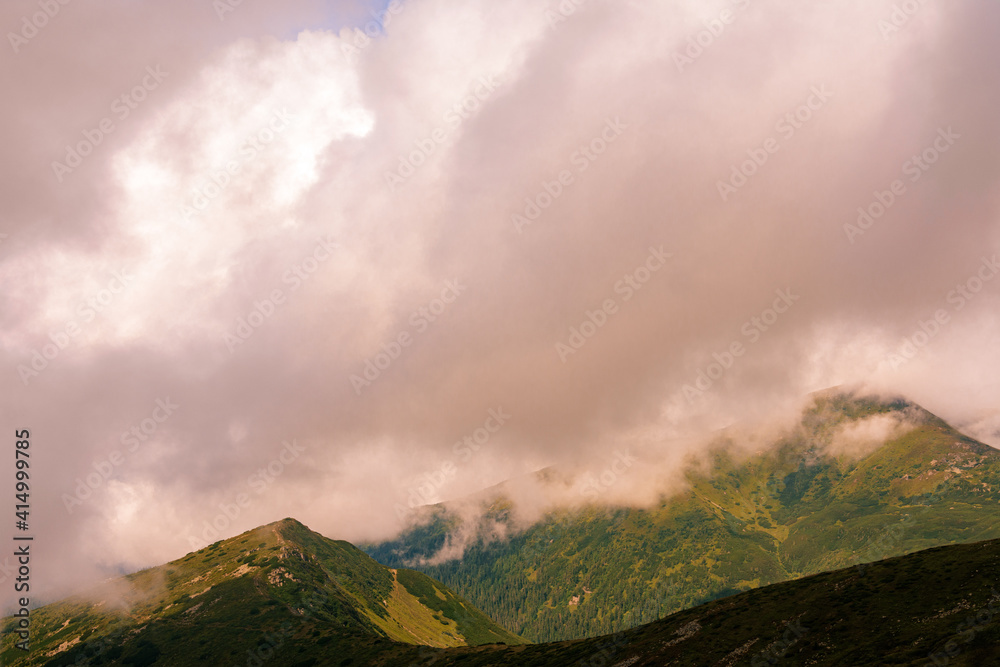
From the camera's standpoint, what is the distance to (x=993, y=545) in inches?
4518

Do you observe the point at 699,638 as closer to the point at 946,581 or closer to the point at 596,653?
the point at 596,653

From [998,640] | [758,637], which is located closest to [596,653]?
[758,637]

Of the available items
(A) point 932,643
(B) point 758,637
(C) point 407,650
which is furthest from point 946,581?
(C) point 407,650

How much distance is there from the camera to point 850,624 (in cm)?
10338

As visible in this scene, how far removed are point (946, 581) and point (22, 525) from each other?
17548 centimetres

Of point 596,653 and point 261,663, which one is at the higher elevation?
point 261,663

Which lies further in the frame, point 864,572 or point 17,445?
point 864,572

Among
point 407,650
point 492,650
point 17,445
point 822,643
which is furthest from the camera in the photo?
point 407,650

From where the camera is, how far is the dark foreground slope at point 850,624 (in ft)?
283

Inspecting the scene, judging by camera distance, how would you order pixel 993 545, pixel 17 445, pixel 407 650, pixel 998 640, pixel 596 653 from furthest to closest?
pixel 407 650
pixel 596 653
pixel 993 545
pixel 17 445
pixel 998 640

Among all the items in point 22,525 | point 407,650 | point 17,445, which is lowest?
point 407,650

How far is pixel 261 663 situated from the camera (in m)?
196

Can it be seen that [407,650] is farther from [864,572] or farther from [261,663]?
[864,572]

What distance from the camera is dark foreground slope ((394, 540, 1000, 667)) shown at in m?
86.3
